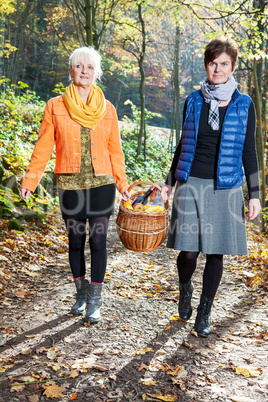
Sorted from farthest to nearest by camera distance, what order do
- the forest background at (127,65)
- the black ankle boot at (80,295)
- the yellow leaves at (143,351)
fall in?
1. the forest background at (127,65)
2. the black ankle boot at (80,295)
3. the yellow leaves at (143,351)

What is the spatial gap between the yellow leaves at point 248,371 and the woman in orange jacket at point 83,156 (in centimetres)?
126

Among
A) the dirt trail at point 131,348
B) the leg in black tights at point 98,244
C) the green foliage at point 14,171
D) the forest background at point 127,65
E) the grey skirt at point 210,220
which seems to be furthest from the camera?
the forest background at point 127,65

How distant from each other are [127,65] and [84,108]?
526 inches

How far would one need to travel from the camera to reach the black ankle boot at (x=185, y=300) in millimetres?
3291

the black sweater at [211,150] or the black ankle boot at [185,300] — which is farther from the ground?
the black sweater at [211,150]

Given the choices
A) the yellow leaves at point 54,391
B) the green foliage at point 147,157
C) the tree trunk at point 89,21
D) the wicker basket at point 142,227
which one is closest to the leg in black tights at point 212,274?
the wicker basket at point 142,227

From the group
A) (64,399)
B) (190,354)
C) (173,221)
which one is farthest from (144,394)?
(173,221)

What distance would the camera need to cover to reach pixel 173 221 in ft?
10.5

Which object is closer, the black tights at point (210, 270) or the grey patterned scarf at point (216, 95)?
the grey patterned scarf at point (216, 95)

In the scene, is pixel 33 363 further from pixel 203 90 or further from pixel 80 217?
pixel 203 90

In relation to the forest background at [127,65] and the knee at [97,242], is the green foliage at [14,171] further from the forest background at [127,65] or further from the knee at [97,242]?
the knee at [97,242]

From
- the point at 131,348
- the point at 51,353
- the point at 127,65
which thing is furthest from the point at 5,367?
the point at 127,65

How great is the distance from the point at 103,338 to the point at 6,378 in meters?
0.86

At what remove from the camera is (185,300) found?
334cm
